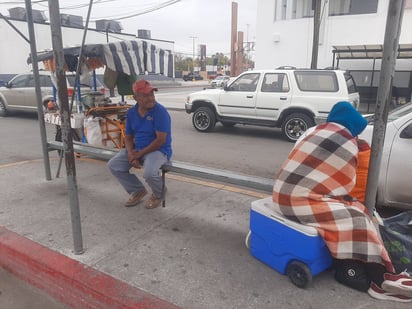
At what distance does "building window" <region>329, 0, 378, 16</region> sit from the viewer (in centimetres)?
1474

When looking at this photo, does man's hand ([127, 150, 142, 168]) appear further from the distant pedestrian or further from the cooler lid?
the cooler lid

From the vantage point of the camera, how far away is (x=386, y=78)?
238cm

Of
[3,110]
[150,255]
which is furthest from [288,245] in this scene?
[3,110]

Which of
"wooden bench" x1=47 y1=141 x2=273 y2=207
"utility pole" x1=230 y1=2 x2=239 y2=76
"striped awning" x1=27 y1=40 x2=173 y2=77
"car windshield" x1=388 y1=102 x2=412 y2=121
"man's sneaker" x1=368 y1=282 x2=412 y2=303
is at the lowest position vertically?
"man's sneaker" x1=368 y1=282 x2=412 y2=303

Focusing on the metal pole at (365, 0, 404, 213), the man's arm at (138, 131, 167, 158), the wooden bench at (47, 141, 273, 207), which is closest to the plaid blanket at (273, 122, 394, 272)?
the metal pole at (365, 0, 404, 213)

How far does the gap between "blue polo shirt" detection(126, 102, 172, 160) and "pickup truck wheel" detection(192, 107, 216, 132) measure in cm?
575

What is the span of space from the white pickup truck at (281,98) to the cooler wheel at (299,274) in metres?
6.28

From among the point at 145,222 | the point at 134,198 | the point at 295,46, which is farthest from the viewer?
the point at 295,46

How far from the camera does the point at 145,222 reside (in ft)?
12.1

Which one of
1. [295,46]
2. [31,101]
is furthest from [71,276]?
[295,46]

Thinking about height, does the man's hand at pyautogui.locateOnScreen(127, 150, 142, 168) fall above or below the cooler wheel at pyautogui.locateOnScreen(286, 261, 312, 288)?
above

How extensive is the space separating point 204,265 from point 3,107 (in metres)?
12.9

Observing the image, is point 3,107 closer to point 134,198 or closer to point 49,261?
point 134,198

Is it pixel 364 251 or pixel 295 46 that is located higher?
pixel 295 46
